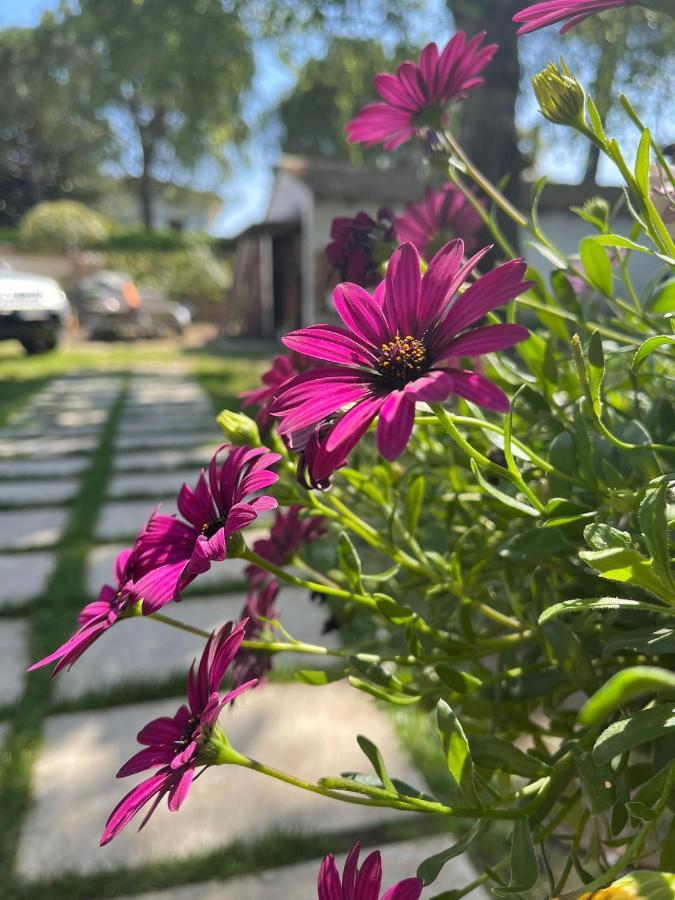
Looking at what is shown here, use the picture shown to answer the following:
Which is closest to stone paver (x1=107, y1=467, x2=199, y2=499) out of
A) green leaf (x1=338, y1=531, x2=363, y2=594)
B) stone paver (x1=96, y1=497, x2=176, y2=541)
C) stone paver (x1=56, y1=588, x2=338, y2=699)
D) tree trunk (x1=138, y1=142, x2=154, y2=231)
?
stone paver (x1=96, y1=497, x2=176, y2=541)

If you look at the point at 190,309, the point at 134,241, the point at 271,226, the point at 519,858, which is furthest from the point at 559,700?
the point at 134,241

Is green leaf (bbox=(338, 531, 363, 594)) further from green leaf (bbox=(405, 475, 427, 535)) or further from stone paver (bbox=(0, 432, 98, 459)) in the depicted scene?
stone paver (bbox=(0, 432, 98, 459))

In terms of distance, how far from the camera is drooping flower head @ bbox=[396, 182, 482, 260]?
0.71 metres

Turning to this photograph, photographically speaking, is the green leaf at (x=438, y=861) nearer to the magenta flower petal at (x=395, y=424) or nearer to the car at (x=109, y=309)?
the magenta flower petal at (x=395, y=424)

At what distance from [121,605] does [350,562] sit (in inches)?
7.8

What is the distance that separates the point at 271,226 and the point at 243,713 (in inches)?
363

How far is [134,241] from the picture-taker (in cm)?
1419

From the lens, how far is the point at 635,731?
324mm

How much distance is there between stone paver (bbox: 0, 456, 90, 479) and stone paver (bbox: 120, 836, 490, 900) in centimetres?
221

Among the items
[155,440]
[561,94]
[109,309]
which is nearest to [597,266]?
[561,94]

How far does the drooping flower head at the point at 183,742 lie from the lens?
34cm

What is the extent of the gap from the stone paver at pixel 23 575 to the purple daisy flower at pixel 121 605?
1.35 m

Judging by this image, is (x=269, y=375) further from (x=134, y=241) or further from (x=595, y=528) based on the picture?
(x=134, y=241)

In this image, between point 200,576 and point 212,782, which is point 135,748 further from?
point 200,576
